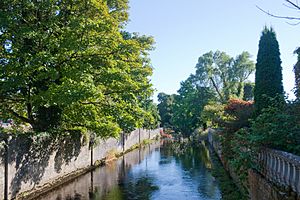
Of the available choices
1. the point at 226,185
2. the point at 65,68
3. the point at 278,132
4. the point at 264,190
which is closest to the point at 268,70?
Answer: the point at 226,185

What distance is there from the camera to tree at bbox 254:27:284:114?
13.5 metres

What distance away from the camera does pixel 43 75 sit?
13391mm

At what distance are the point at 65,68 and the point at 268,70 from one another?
785 centimetres

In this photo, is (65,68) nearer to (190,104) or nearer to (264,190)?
(264,190)

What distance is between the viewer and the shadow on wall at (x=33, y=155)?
1246 cm

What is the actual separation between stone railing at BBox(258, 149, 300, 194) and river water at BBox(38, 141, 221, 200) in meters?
4.52

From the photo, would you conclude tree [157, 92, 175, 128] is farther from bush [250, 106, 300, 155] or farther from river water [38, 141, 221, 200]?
bush [250, 106, 300, 155]

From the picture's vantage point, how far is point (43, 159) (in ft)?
49.6

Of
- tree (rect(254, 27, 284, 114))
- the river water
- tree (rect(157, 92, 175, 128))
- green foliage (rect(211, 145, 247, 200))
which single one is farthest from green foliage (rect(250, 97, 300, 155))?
tree (rect(157, 92, 175, 128))

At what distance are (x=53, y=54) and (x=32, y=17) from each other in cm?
193

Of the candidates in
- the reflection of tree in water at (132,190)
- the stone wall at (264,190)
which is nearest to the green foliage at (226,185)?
the stone wall at (264,190)

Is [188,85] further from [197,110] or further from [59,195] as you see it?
[59,195]

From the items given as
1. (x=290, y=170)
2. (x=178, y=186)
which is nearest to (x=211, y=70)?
(x=178, y=186)

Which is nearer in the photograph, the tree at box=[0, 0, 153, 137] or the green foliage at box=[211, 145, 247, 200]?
the green foliage at box=[211, 145, 247, 200]
